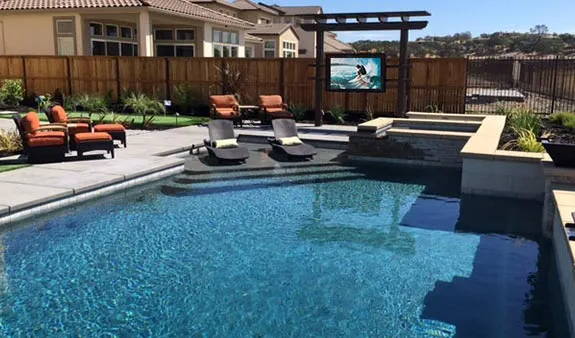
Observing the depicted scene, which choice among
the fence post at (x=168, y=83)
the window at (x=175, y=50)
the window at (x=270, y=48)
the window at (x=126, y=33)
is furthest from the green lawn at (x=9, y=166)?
the window at (x=270, y=48)

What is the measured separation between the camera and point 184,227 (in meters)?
7.65

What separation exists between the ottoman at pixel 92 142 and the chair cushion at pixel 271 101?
7250 mm

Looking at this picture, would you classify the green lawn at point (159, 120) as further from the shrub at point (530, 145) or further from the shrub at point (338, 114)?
the shrub at point (530, 145)

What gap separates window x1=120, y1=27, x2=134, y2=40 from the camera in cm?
2712

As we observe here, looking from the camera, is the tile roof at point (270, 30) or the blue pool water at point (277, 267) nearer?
the blue pool water at point (277, 267)

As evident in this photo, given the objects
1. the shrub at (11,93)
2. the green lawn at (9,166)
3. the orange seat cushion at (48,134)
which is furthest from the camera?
the shrub at (11,93)

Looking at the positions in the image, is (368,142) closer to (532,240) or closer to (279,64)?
(532,240)

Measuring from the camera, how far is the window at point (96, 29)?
24395 mm

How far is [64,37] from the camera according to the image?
79.0 feet

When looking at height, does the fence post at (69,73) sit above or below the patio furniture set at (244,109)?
above

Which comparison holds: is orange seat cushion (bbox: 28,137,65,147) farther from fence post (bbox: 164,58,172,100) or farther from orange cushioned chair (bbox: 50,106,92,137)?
fence post (bbox: 164,58,172,100)

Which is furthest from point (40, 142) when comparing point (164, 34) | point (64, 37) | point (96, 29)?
point (164, 34)

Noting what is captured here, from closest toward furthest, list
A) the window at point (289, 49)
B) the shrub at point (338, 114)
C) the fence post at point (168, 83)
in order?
the shrub at point (338, 114), the fence post at point (168, 83), the window at point (289, 49)

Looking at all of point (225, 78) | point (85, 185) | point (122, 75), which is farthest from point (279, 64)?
point (85, 185)
